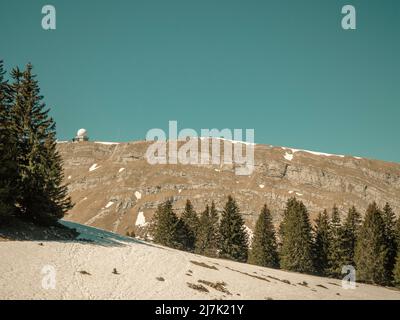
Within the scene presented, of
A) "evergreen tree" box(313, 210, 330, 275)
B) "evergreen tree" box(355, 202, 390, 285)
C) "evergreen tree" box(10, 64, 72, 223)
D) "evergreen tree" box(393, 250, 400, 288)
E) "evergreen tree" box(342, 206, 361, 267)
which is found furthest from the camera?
"evergreen tree" box(313, 210, 330, 275)

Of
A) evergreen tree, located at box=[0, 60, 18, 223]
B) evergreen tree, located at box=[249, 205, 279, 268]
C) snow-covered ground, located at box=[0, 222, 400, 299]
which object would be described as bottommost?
evergreen tree, located at box=[249, 205, 279, 268]

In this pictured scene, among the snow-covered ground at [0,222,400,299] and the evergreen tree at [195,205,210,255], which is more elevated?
the snow-covered ground at [0,222,400,299]

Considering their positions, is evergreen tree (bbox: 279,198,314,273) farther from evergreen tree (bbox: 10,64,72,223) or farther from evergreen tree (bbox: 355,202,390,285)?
evergreen tree (bbox: 10,64,72,223)

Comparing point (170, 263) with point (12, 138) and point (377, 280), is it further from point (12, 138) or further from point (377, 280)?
point (377, 280)

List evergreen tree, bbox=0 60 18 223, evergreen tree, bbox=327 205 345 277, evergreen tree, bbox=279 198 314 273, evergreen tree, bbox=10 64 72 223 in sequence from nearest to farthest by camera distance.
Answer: evergreen tree, bbox=0 60 18 223 → evergreen tree, bbox=10 64 72 223 → evergreen tree, bbox=279 198 314 273 → evergreen tree, bbox=327 205 345 277

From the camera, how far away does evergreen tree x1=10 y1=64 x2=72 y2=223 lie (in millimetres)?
39031

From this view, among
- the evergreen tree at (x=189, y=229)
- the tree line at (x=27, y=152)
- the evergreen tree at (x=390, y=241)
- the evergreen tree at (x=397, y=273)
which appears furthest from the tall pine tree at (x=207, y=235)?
the tree line at (x=27, y=152)

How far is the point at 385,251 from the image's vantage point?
63.3 metres

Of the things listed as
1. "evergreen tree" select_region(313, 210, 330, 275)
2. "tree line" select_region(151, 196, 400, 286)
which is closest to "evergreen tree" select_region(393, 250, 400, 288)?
"tree line" select_region(151, 196, 400, 286)

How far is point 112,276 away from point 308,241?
50.4 metres

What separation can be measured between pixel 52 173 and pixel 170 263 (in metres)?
16.5

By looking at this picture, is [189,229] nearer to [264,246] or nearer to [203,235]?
[203,235]

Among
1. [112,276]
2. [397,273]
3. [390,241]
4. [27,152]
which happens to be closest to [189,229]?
[390,241]
